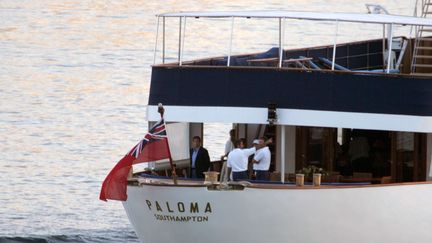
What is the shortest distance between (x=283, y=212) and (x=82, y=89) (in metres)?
26.9

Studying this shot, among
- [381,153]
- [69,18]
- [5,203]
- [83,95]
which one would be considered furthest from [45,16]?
[381,153]

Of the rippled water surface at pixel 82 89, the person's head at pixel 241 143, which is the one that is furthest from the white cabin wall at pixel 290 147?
the rippled water surface at pixel 82 89

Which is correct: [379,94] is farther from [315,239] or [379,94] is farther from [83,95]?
[83,95]

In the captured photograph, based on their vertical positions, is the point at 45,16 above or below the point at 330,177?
above

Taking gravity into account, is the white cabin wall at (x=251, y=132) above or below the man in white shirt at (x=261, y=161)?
above

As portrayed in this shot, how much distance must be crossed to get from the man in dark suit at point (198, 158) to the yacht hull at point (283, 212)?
71.4 inches

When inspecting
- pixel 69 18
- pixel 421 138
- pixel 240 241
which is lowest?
pixel 240 241

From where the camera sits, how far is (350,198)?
2514 cm

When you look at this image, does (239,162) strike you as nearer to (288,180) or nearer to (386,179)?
(288,180)

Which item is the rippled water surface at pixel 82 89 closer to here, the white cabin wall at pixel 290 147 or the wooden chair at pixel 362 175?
the white cabin wall at pixel 290 147

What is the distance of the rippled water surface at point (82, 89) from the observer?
35.9m

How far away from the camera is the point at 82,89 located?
51.2 m

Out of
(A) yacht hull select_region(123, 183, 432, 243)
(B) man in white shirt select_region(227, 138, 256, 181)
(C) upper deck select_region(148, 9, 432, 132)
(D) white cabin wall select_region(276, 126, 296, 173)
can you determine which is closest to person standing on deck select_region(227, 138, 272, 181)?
(B) man in white shirt select_region(227, 138, 256, 181)

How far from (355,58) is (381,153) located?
15.3 feet
